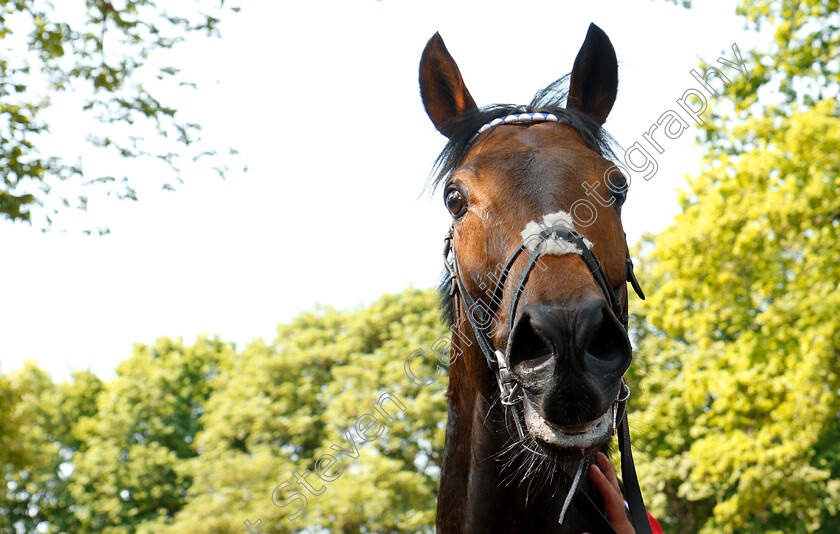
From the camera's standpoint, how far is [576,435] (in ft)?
6.82

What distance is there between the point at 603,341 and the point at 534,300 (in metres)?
0.27

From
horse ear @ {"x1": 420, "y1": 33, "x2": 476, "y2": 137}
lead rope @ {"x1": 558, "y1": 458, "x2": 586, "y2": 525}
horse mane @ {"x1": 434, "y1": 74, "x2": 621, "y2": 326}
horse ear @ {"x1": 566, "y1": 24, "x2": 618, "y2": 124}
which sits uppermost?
horse ear @ {"x1": 420, "y1": 33, "x2": 476, "y2": 137}

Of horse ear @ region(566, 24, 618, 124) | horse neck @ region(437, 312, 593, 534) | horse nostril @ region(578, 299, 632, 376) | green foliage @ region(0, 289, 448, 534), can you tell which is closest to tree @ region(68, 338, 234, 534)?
green foliage @ region(0, 289, 448, 534)

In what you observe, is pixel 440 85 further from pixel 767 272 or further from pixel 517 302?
pixel 767 272

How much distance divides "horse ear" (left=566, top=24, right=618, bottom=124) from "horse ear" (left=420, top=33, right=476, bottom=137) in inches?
23.9

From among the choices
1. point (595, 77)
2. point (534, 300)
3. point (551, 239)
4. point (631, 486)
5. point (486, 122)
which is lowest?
point (631, 486)

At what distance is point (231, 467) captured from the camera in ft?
74.2

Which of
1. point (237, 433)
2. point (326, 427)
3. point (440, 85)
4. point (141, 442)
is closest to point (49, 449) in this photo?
point (141, 442)

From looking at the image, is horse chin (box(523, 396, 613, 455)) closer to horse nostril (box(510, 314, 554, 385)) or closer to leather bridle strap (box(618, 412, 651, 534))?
horse nostril (box(510, 314, 554, 385))

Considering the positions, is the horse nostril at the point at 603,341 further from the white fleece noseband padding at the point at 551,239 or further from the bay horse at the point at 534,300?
the white fleece noseband padding at the point at 551,239

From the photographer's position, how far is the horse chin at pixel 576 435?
2.07m

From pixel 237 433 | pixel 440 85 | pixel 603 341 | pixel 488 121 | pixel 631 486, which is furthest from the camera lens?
pixel 237 433

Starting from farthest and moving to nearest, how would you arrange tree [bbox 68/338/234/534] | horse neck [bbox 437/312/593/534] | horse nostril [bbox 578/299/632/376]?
1. tree [bbox 68/338/234/534]
2. horse neck [bbox 437/312/593/534]
3. horse nostril [bbox 578/299/632/376]

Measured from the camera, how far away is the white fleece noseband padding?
7.41 ft
